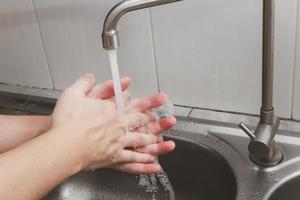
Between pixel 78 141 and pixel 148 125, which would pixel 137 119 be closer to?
pixel 148 125

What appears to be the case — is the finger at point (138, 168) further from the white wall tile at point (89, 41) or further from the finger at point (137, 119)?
the white wall tile at point (89, 41)

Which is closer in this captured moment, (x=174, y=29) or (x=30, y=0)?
(x=174, y=29)

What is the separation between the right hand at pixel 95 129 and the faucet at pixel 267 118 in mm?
160

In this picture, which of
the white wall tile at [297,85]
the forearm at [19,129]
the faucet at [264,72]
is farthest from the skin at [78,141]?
the white wall tile at [297,85]

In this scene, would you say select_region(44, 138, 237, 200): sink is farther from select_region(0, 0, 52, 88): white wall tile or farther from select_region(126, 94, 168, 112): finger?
select_region(0, 0, 52, 88): white wall tile

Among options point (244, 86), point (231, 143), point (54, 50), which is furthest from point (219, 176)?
point (54, 50)

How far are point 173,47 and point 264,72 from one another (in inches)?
7.9

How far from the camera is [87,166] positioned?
0.58 meters

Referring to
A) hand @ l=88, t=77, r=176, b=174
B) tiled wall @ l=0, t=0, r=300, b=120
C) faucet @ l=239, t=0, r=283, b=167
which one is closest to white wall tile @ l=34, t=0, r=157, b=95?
tiled wall @ l=0, t=0, r=300, b=120

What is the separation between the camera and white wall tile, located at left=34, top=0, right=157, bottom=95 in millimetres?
792

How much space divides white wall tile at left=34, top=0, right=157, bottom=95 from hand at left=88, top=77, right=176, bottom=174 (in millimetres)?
125

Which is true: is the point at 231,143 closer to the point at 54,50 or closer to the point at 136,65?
the point at 136,65

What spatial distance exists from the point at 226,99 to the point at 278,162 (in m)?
0.15

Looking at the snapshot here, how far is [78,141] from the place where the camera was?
0.56 metres
